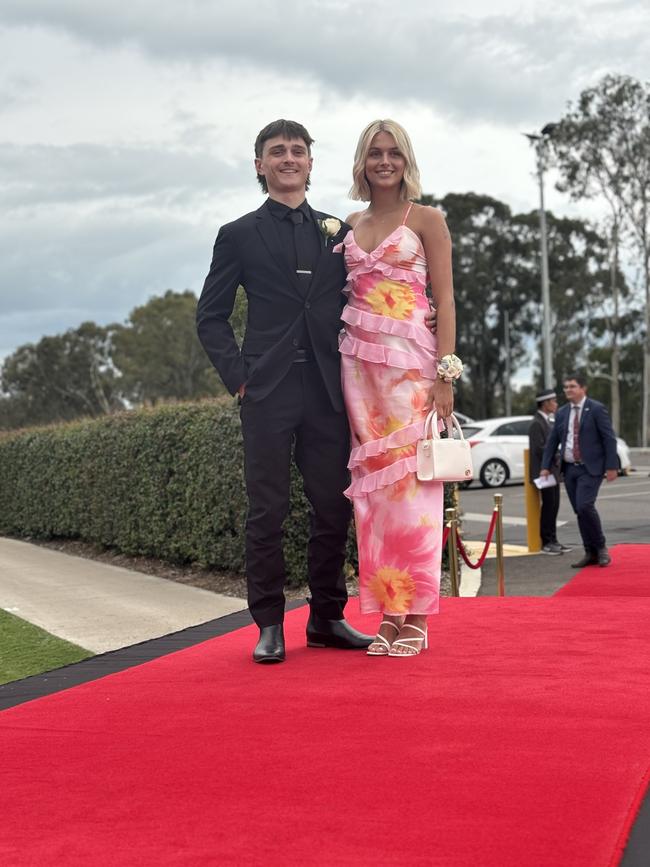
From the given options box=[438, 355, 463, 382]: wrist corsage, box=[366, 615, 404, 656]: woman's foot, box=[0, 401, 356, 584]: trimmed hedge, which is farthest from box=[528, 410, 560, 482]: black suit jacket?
box=[438, 355, 463, 382]: wrist corsage

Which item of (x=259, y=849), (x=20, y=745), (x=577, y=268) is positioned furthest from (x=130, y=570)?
(x=577, y=268)

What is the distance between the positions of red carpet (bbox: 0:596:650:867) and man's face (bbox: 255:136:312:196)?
6.29ft

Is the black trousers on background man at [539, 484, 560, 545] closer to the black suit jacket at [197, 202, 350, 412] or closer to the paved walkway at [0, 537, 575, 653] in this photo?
the paved walkway at [0, 537, 575, 653]

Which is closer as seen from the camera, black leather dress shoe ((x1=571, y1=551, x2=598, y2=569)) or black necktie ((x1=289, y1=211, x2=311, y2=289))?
black necktie ((x1=289, y1=211, x2=311, y2=289))

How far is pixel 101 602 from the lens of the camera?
357 inches

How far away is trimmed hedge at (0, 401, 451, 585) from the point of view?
9.59 m

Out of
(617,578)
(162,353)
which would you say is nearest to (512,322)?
(162,353)

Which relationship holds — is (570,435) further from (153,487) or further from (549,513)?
(153,487)

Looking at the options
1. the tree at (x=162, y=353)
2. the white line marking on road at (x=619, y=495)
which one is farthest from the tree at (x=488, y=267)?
the white line marking on road at (x=619, y=495)

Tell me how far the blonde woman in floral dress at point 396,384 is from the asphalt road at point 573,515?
A: 24.3 feet

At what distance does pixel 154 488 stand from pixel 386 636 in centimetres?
703

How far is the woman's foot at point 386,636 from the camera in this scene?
4559 mm

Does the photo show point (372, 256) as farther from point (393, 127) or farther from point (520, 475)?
point (520, 475)

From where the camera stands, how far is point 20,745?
3453 millimetres
